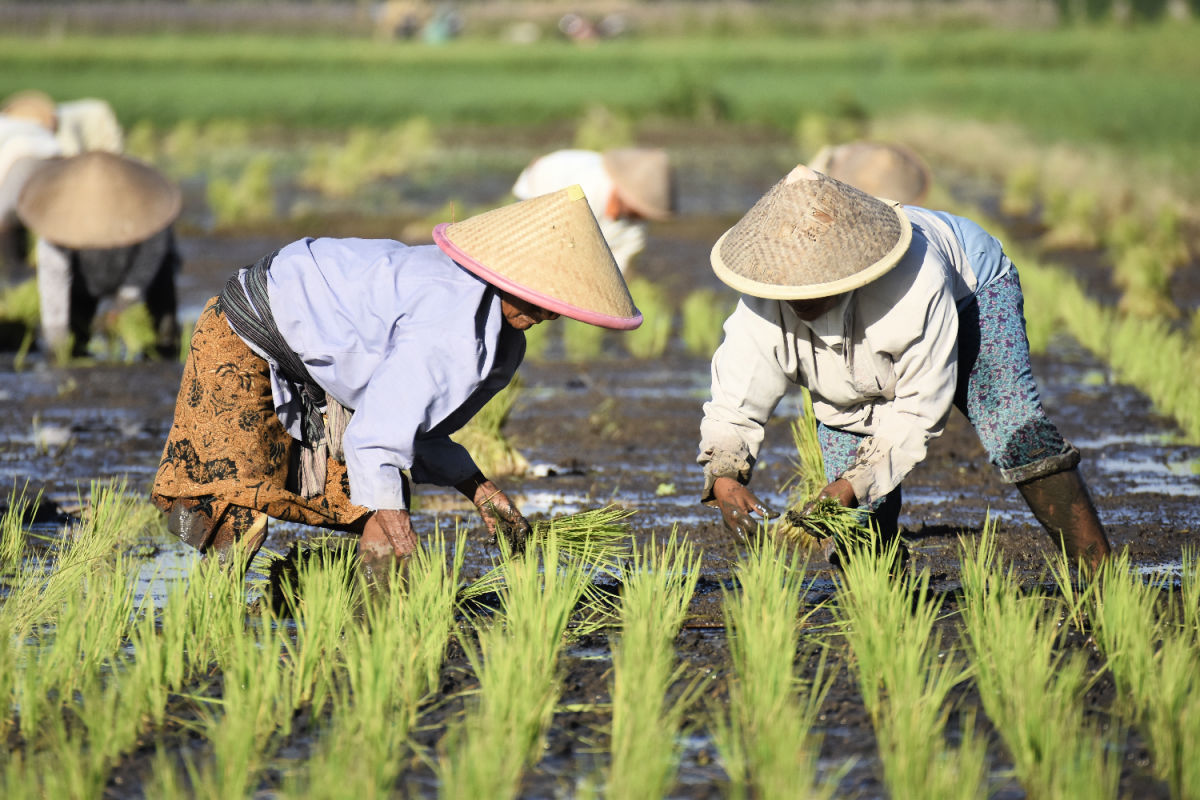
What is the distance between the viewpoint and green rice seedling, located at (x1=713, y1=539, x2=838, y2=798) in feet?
9.41

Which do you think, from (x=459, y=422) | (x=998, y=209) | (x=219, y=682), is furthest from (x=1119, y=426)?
(x=998, y=209)

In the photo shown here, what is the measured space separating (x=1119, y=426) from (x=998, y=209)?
11.3 metres

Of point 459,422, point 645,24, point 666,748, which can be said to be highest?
point 459,422

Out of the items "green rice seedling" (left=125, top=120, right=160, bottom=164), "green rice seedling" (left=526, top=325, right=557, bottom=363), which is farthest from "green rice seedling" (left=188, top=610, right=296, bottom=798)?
"green rice seedling" (left=125, top=120, right=160, bottom=164)

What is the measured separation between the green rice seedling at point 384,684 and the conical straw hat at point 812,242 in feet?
3.34

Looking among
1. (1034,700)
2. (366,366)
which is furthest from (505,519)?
(1034,700)

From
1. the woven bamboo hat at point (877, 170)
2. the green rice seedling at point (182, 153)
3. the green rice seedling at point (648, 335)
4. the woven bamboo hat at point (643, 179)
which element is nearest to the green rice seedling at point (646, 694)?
the woven bamboo hat at point (877, 170)

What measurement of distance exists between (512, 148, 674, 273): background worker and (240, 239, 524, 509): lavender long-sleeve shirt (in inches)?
125

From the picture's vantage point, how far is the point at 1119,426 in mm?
6902

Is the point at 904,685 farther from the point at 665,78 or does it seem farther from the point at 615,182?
the point at 665,78

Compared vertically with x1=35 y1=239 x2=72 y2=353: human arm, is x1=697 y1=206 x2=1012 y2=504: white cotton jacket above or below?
above

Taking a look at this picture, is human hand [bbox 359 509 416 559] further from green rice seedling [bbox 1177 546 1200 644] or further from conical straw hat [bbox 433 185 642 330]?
green rice seedling [bbox 1177 546 1200 644]

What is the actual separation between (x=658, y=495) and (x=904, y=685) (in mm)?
2481

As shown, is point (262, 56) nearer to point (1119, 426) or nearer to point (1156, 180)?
point (1156, 180)
